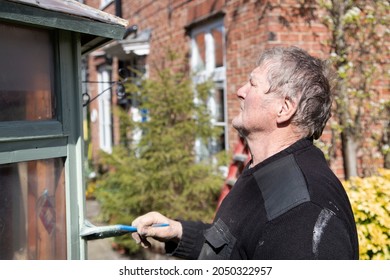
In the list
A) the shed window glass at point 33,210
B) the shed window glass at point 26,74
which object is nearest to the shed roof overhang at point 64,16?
the shed window glass at point 26,74

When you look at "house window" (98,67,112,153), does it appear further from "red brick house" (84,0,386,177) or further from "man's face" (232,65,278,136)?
"man's face" (232,65,278,136)

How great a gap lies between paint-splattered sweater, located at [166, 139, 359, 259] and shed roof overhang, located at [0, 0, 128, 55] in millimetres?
866

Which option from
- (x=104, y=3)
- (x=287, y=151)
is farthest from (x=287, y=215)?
(x=104, y=3)

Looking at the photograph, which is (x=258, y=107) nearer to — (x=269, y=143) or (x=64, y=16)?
(x=269, y=143)

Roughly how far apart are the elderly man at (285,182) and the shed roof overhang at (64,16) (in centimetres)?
65

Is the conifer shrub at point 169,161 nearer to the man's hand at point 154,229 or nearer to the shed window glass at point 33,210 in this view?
the man's hand at point 154,229

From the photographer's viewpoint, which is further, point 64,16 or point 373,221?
point 373,221

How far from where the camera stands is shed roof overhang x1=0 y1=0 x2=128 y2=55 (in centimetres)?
177

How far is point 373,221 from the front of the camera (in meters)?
3.55

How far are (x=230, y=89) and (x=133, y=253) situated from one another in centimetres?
245

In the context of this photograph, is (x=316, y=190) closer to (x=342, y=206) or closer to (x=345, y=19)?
(x=342, y=206)

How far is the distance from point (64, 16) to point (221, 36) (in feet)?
14.2

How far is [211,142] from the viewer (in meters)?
6.38
